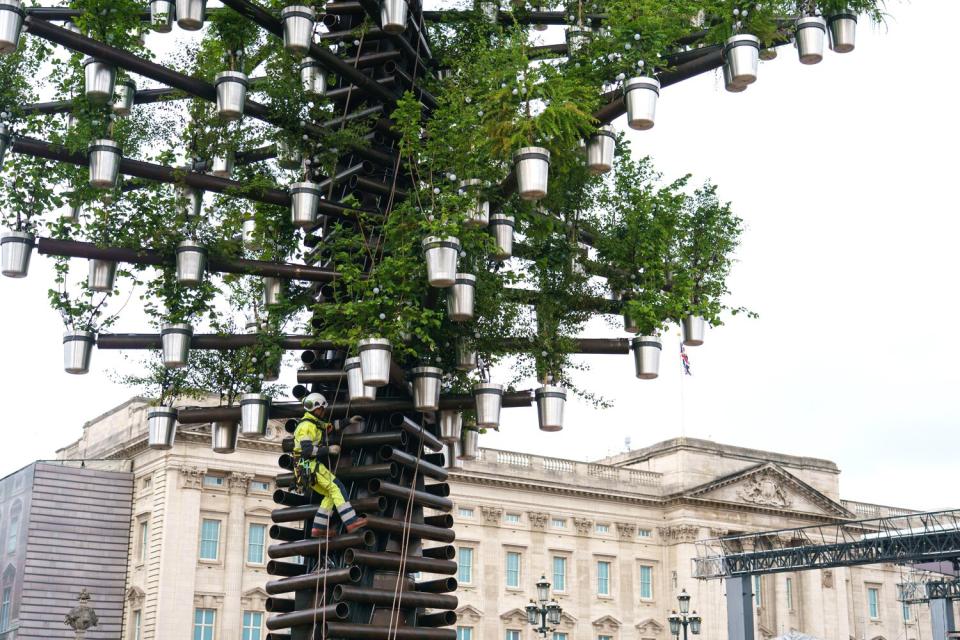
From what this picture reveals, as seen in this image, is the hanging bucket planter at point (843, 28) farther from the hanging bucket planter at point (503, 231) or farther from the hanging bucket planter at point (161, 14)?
the hanging bucket planter at point (161, 14)

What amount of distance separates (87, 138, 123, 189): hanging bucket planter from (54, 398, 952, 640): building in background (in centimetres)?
3514

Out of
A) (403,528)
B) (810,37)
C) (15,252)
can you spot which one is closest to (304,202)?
(15,252)

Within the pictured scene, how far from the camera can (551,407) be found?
11.2 metres

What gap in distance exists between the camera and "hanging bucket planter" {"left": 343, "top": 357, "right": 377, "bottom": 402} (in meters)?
10.5

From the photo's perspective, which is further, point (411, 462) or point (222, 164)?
point (222, 164)

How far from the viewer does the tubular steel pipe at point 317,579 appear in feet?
33.9

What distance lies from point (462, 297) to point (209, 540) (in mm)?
36703

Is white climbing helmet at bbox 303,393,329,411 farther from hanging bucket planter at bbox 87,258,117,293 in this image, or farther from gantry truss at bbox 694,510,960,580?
gantry truss at bbox 694,510,960,580

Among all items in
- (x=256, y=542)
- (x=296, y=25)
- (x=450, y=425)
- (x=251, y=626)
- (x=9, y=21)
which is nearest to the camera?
(x=9, y=21)

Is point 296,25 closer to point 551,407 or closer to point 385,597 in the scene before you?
point 551,407

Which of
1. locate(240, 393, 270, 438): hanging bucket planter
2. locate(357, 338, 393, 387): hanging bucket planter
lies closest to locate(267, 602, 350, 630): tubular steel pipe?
locate(240, 393, 270, 438): hanging bucket planter

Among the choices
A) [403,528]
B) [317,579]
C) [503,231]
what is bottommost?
[317,579]

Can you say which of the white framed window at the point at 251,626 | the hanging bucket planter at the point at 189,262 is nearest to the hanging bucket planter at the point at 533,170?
the hanging bucket planter at the point at 189,262

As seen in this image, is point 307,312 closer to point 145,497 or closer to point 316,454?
point 316,454
